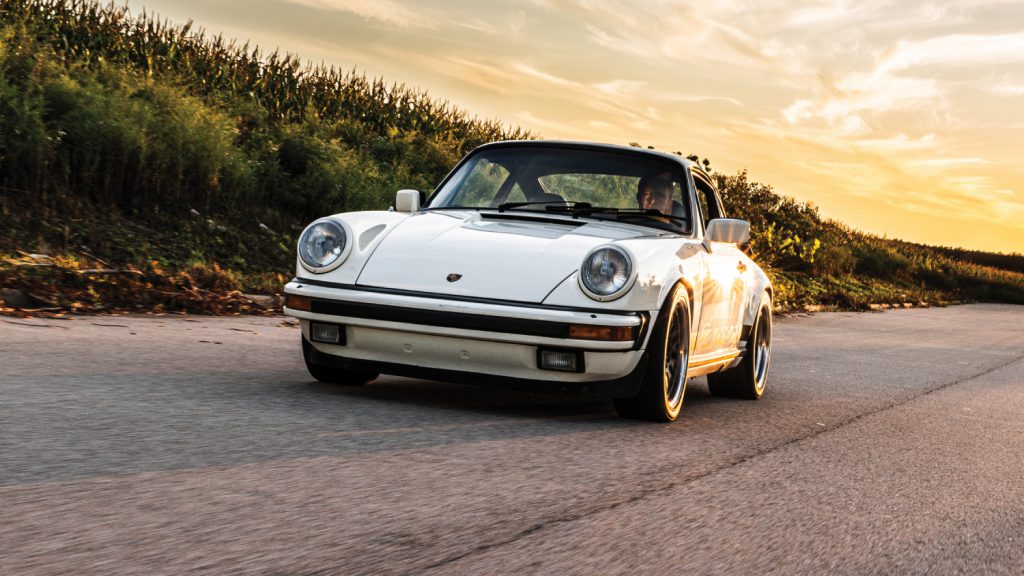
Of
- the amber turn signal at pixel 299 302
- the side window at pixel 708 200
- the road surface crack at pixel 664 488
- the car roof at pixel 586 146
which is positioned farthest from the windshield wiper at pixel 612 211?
the amber turn signal at pixel 299 302

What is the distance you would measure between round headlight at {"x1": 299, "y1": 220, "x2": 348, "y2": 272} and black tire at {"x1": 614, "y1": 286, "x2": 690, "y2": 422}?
1549 millimetres

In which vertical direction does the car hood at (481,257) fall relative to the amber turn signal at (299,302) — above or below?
above

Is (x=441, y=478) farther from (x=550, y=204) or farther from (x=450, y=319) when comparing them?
(x=550, y=204)

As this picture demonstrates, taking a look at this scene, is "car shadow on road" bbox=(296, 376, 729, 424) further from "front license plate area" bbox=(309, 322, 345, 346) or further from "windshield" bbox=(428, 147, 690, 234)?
"windshield" bbox=(428, 147, 690, 234)

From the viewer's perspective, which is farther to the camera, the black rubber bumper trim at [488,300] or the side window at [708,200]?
the side window at [708,200]

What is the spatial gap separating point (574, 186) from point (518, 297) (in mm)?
1629

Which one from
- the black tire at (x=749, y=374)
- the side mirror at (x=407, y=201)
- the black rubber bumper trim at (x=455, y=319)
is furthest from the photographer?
the black tire at (x=749, y=374)

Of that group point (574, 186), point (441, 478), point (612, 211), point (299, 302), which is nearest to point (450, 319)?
point (299, 302)

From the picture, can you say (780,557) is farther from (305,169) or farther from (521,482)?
(305,169)

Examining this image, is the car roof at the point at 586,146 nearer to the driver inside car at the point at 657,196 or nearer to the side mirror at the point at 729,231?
the driver inside car at the point at 657,196

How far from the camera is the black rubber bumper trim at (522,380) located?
520cm

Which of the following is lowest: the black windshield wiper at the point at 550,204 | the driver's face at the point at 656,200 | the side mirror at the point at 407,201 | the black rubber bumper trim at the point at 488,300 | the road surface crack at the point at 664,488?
the road surface crack at the point at 664,488

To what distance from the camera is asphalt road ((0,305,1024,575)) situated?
9.75 ft

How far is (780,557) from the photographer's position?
3322mm
